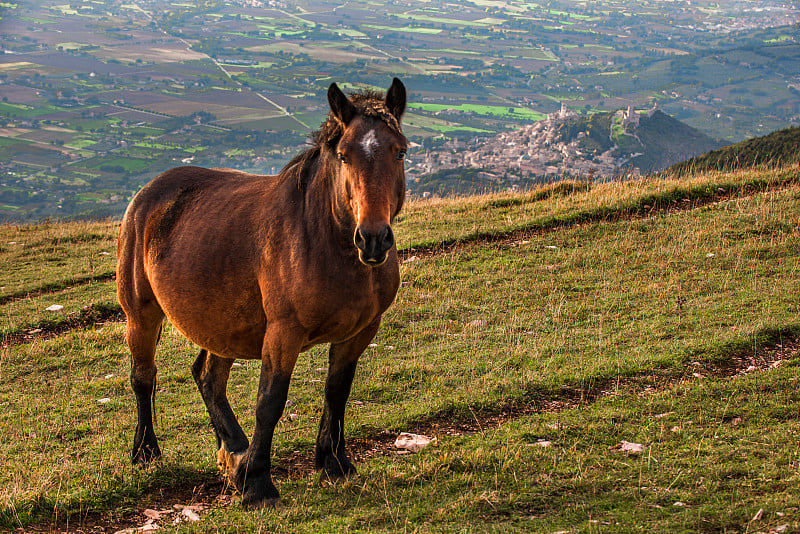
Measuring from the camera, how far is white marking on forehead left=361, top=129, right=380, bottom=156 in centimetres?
488

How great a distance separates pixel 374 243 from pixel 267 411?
2.12m

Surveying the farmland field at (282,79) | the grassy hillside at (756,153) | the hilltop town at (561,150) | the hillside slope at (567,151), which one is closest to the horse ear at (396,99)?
the grassy hillside at (756,153)

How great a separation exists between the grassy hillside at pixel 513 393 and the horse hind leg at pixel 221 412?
316mm

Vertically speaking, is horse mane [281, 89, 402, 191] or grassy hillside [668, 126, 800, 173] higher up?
horse mane [281, 89, 402, 191]

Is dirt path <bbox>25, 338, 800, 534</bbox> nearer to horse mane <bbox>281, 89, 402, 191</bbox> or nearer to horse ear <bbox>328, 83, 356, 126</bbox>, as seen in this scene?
horse mane <bbox>281, 89, 402, 191</bbox>

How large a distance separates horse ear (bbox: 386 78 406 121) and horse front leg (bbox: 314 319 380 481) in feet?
6.34

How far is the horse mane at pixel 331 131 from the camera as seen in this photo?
5.14m

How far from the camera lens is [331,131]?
5516 mm

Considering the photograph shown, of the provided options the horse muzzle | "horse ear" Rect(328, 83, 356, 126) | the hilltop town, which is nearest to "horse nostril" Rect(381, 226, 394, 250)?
the horse muzzle

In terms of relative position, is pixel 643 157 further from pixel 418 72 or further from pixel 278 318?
pixel 418 72

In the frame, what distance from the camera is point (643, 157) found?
181 ft

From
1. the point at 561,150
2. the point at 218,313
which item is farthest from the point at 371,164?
the point at 561,150

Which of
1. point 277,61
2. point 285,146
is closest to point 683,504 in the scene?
point 285,146

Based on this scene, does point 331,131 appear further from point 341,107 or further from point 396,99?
point 396,99
